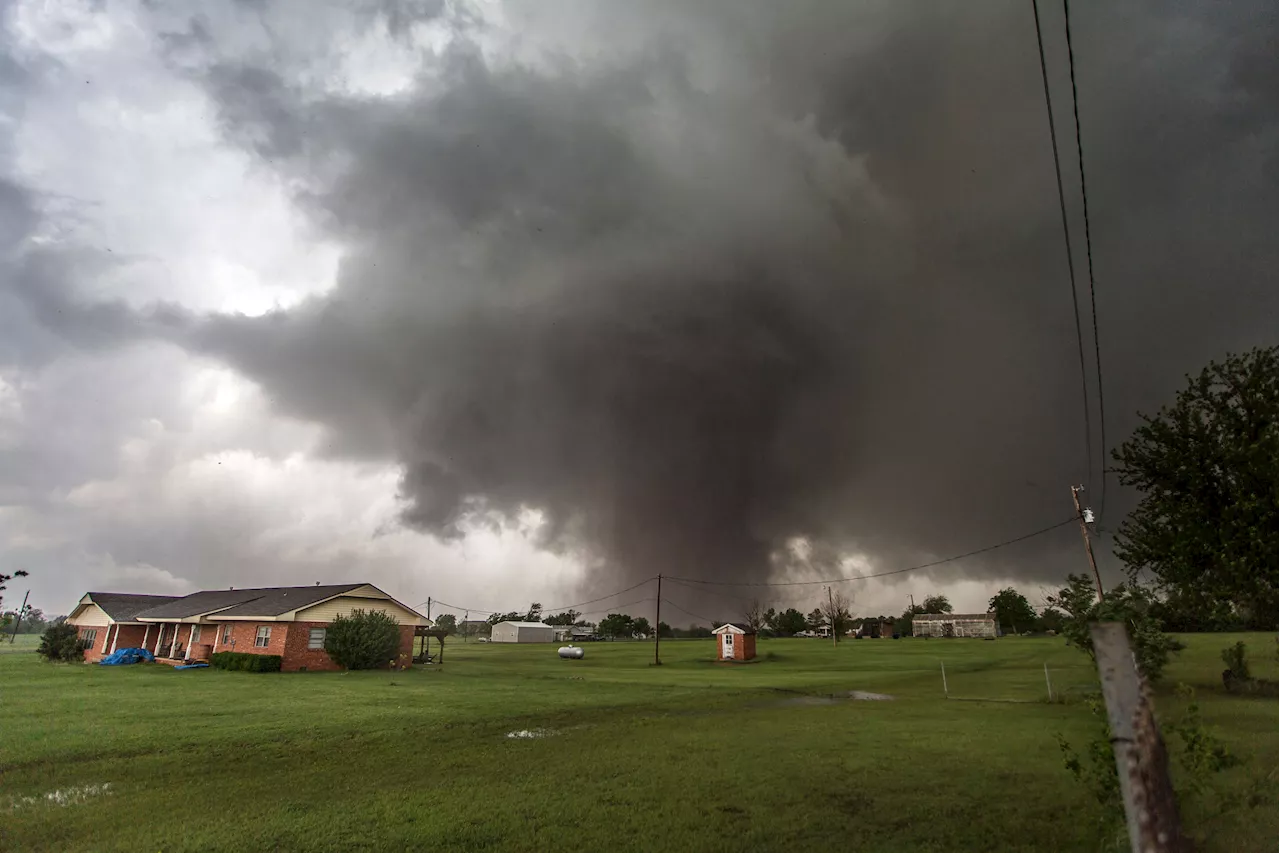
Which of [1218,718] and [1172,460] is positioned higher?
[1172,460]

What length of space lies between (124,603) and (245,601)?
67.3 feet

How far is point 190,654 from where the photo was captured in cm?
5050

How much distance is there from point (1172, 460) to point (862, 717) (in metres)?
15.4

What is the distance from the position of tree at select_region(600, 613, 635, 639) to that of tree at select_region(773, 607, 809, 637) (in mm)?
39060

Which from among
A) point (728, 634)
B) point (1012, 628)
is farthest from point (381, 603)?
point (1012, 628)

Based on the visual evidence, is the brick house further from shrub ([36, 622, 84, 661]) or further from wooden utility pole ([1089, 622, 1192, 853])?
wooden utility pole ([1089, 622, 1192, 853])

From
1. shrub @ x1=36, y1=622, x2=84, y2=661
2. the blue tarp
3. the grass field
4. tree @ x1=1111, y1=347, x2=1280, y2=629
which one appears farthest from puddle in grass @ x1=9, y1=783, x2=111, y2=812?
shrub @ x1=36, y1=622, x2=84, y2=661

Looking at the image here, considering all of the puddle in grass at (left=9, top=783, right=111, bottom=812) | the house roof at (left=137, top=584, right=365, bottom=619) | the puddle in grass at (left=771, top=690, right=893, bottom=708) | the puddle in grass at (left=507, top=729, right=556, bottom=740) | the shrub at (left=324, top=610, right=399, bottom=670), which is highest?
the house roof at (left=137, top=584, right=365, bottom=619)

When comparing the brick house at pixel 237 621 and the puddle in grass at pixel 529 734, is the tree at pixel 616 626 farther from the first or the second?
the puddle in grass at pixel 529 734

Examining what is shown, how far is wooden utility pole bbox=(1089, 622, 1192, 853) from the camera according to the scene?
13.6ft

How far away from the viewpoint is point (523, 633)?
12838cm

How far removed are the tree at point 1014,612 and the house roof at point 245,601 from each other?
122834 mm

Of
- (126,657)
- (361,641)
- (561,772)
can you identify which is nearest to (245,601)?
(126,657)

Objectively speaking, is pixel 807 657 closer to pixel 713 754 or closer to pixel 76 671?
pixel 713 754
